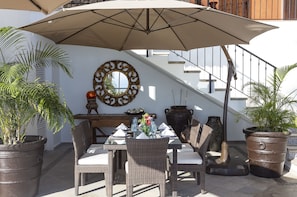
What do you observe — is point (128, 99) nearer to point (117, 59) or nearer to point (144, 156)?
point (117, 59)

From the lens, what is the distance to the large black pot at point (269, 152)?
5254 mm

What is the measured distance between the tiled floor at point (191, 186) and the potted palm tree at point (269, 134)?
0.20 metres

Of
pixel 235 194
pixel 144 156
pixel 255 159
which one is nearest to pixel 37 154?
pixel 144 156

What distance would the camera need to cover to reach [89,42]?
5207 mm

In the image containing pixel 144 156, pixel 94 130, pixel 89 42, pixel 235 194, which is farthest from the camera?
pixel 94 130

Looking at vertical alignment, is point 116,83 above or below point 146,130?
above

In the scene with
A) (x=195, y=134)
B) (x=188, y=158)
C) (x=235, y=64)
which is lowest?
(x=188, y=158)

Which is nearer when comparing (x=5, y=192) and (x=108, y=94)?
(x=5, y=192)

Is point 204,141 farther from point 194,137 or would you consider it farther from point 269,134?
point 269,134

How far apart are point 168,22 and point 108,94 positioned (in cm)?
380

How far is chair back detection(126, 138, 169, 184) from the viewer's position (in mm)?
3770

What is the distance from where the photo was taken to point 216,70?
812 centimetres

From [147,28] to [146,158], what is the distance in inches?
73.4

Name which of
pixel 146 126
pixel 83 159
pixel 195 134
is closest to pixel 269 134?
pixel 195 134
